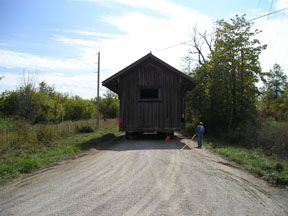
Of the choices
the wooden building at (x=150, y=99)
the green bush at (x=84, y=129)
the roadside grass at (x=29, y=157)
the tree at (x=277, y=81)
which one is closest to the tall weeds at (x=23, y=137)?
the roadside grass at (x=29, y=157)

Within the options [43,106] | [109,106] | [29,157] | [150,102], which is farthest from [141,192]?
[109,106]

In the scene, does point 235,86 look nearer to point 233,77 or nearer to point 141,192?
point 233,77

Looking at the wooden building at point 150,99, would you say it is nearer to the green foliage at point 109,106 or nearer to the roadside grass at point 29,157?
the roadside grass at point 29,157

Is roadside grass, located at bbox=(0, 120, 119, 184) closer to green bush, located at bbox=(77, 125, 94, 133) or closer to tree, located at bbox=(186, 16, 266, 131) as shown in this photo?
green bush, located at bbox=(77, 125, 94, 133)

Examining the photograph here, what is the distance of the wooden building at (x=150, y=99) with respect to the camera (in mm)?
17156

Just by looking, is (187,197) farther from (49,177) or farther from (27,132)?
(27,132)

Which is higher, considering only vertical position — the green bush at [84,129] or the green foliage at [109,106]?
the green foliage at [109,106]

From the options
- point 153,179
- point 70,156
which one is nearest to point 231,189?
point 153,179

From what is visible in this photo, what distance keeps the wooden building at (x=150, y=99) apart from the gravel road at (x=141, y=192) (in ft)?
Result: 26.6

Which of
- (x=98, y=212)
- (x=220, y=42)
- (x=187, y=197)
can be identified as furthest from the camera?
(x=220, y=42)

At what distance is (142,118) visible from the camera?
56.4 feet

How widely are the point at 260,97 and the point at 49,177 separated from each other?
2027 centimetres

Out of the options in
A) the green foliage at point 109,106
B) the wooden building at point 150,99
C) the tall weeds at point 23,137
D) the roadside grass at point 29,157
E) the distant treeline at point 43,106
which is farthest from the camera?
the green foliage at point 109,106

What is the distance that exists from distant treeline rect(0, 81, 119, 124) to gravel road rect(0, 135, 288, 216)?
33.5 feet
